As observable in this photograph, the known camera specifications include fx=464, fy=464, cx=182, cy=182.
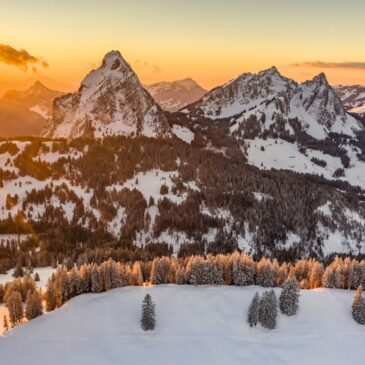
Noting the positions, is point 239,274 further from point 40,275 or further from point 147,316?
point 40,275

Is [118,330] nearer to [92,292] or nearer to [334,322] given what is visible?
[92,292]

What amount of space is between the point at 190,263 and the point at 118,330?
986 inches

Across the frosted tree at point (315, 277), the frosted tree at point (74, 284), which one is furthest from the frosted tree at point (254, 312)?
the frosted tree at point (74, 284)

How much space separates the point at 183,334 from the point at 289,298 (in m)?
23.1

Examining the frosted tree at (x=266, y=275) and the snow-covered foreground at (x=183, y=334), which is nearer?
the snow-covered foreground at (x=183, y=334)

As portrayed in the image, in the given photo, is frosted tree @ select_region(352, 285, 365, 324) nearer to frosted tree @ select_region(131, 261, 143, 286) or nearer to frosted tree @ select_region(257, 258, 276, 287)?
frosted tree @ select_region(257, 258, 276, 287)

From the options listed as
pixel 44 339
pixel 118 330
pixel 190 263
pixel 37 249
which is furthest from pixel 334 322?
pixel 37 249

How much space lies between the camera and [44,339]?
273 feet

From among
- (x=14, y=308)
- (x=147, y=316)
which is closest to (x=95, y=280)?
(x=14, y=308)

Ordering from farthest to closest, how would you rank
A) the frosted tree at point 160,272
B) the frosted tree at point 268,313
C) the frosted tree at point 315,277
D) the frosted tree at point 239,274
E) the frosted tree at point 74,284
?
1. the frosted tree at point 315,277
2. the frosted tree at point 239,274
3. the frosted tree at point 160,272
4. the frosted tree at point 74,284
5. the frosted tree at point 268,313

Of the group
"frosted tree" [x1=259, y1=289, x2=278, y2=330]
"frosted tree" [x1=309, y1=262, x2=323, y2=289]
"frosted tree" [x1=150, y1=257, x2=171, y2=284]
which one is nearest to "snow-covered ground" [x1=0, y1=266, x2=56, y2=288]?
"frosted tree" [x1=150, y1=257, x2=171, y2=284]

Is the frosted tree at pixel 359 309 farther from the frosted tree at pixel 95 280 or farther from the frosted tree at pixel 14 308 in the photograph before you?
the frosted tree at pixel 14 308

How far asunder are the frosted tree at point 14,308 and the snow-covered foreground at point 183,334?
158 inches

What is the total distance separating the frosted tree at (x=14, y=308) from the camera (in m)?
89.9
